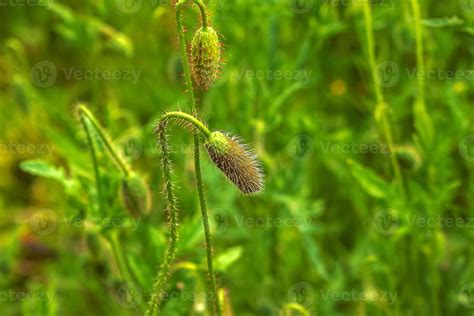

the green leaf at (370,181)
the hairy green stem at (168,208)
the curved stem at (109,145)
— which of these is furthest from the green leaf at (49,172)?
the green leaf at (370,181)

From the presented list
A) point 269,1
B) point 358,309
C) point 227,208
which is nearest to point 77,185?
point 227,208

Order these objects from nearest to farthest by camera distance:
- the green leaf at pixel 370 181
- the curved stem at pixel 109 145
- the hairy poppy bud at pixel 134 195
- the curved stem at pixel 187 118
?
1. the curved stem at pixel 187 118
2. the curved stem at pixel 109 145
3. the hairy poppy bud at pixel 134 195
4. the green leaf at pixel 370 181

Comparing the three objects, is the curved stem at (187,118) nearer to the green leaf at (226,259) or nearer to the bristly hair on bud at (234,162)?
the bristly hair on bud at (234,162)

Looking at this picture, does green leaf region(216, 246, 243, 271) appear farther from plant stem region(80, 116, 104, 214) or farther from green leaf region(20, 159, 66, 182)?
green leaf region(20, 159, 66, 182)

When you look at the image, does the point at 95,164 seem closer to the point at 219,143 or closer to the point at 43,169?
the point at 43,169

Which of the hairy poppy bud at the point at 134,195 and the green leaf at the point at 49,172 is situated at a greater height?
the green leaf at the point at 49,172

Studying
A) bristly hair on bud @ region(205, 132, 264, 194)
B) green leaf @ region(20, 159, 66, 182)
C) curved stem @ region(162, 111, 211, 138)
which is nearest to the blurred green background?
green leaf @ region(20, 159, 66, 182)
